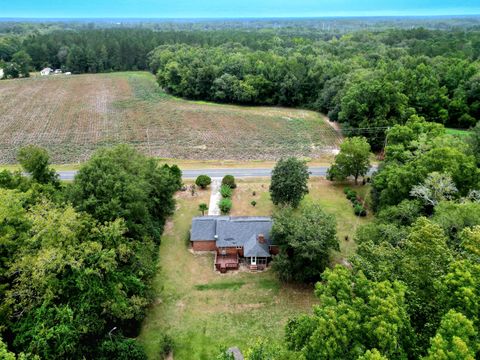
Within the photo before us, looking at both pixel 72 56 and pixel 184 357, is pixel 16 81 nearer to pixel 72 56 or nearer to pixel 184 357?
pixel 72 56

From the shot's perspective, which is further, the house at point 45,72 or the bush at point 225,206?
the house at point 45,72

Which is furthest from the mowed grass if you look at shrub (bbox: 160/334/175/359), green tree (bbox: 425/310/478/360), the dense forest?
the dense forest

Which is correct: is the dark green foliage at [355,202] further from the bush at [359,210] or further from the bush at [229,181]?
the bush at [229,181]

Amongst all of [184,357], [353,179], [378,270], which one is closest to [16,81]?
[353,179]

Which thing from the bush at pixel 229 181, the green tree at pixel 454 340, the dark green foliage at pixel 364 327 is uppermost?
the green tree at pixel 454 340

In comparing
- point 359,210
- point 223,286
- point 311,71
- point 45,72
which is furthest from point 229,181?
point 45,72

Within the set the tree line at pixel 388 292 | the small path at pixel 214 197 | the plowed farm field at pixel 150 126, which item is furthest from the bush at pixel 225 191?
the tree line at pixel 388 292
